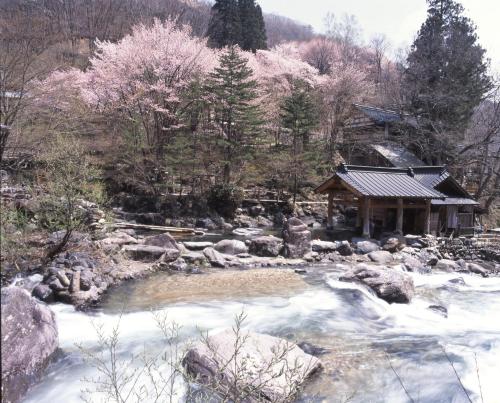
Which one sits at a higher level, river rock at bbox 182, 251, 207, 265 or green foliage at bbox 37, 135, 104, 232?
green foliage at bbox 37, 135, 104, 232

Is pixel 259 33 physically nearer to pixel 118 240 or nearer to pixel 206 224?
pixel 206 224

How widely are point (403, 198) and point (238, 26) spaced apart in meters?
23.8

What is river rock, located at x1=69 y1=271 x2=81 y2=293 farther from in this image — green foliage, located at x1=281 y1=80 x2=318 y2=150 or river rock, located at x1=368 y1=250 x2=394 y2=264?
green foliage, located at x1=281 y1=80 x2=318 y2=150

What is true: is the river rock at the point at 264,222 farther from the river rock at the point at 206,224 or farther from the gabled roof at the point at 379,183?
the gabled roof at the point at 379,183

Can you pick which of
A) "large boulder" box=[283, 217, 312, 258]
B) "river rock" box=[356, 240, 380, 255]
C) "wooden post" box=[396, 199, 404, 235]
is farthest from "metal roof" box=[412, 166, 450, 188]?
"large boulder" box=[283, 217, 312, 258]

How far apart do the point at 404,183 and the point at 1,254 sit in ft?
46.1

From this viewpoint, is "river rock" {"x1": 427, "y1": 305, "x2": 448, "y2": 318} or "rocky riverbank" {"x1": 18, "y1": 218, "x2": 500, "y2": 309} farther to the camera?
"rocky riverbank" {"x1": 18, "y1": 218, "x2": 500, "y2": 309}

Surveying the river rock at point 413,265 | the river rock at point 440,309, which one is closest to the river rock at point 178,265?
the river rock at point 440,309

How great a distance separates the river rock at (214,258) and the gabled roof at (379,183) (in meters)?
6.17

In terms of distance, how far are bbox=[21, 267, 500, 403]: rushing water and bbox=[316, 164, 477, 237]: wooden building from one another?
5.33m

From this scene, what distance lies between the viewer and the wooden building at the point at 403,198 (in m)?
15.0

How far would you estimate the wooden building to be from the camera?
49.3 feet

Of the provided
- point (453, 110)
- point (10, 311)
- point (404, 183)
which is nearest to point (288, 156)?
point (404, 183)

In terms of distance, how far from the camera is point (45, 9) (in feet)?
121
